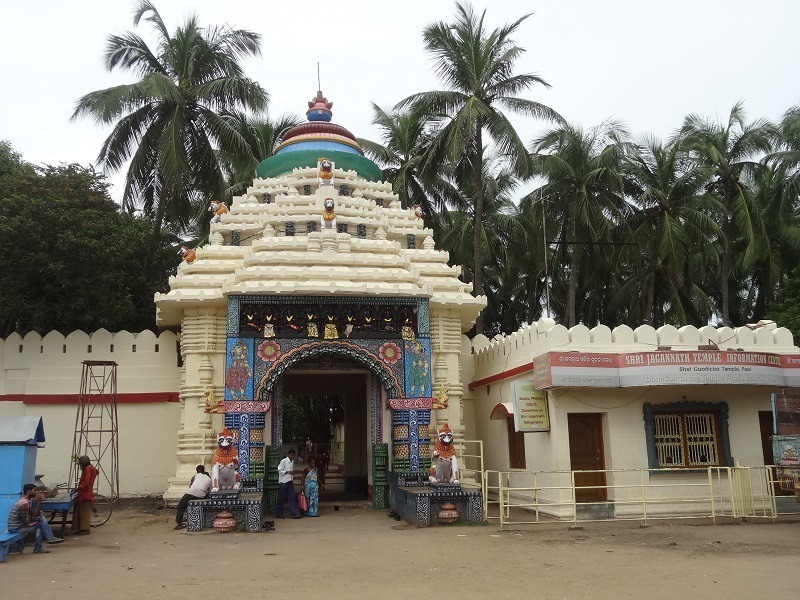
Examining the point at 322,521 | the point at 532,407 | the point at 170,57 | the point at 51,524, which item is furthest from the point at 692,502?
the point at 170,57

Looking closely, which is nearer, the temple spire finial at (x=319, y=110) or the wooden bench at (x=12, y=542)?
the wooden bench at (x=12, y=542)

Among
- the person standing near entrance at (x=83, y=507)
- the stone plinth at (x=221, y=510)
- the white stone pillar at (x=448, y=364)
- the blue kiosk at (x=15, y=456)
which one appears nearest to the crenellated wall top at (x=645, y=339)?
the white stone pillar at (x=448, y=364)

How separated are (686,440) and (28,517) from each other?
11239mm

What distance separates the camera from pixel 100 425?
1599 centimetres

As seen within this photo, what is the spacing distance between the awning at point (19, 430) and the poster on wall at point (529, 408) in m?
8.14

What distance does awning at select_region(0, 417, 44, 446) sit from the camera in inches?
426

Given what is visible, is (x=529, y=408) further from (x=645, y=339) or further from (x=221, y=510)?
(x=221, y=510)

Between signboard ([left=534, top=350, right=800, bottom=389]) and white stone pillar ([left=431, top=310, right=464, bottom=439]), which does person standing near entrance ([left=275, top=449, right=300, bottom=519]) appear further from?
signboard ([left=534, top=350, right=800, bottom=389])

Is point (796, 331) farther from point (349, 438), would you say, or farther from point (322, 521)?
point (322, 521)

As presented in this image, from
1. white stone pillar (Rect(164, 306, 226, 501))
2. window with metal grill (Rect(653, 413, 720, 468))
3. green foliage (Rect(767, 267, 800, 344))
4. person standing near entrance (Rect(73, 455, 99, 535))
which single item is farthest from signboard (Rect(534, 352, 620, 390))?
green foliage (Rect(767, 267, 800, 344))

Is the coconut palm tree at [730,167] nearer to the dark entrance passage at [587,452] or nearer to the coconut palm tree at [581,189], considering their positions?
the coconut palm tree at [581,189]

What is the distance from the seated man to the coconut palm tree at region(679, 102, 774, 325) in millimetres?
22860

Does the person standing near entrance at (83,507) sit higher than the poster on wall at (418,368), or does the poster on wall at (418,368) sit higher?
the poster on wall at (418,368)

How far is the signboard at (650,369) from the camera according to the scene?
12938 millimetres
